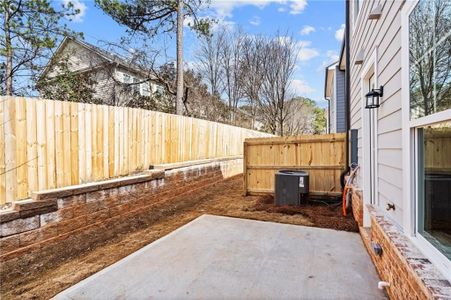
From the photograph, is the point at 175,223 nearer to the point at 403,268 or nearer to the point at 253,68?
the point at 403,268

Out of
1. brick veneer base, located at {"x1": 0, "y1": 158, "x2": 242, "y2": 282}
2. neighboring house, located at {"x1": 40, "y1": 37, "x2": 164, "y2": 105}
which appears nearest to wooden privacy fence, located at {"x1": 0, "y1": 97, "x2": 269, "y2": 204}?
brick veneer base, located at {"x1": 0, "y1": 158, "x2": 242, "y2": 282}

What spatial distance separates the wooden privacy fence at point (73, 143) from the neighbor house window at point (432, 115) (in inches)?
163

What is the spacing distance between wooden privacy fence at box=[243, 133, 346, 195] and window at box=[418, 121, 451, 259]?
4.26m

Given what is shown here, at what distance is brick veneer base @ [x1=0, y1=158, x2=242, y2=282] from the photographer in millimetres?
2992

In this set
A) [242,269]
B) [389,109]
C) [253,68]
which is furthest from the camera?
[253,68]

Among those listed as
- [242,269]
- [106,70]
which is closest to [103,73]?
[106,70]

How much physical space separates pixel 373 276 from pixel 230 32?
15932 mm

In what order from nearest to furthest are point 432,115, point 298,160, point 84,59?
point 432,115 < point 298,160 < point 84,59

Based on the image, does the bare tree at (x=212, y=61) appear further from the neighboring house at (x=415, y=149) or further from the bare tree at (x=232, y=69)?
the neighboring house at (x=415, y=149)

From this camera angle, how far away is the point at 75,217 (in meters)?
3.74

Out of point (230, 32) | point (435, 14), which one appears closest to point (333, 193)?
point (435, 14)

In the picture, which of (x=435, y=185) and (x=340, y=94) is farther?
(x=340, y=94)

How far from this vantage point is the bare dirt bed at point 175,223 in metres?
2.69

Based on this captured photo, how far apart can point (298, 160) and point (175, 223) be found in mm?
3280
